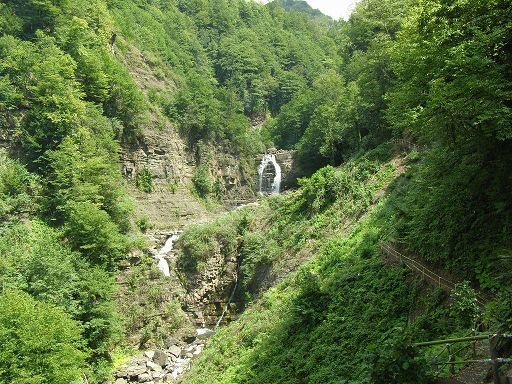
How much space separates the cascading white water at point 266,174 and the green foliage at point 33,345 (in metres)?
31.0

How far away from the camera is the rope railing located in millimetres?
9922

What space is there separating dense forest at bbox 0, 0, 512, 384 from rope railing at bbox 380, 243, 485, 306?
0.32 meters

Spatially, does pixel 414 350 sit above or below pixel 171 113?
below

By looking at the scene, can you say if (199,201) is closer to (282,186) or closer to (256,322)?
(282,186)

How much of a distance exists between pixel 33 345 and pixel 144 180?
2435 cm

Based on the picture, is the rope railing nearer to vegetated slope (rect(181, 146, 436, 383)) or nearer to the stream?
vegetated slope (rect(181, 146, 436, 383))

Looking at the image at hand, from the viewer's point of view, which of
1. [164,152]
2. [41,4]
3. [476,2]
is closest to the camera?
[476,2]

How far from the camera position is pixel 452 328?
8617 millimetres

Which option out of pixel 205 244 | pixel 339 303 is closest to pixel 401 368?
pixel 339 303

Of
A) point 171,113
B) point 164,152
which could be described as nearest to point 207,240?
point 164,152

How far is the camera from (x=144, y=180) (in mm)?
40438

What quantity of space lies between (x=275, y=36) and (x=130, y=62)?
46821 millimetres

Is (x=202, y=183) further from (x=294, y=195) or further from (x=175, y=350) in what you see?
(x=175, y=350)

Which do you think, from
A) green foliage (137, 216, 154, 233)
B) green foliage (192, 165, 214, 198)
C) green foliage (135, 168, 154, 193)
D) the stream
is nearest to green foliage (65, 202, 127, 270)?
the stream
